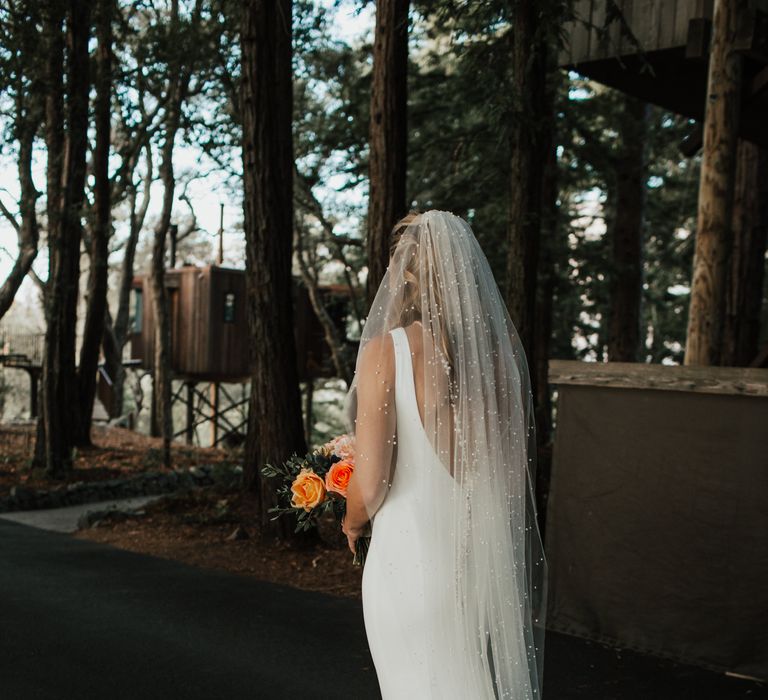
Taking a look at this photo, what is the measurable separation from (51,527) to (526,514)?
977 cm

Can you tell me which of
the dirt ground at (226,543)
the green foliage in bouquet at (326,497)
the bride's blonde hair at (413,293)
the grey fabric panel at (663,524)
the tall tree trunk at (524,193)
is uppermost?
the tall tree trunk at (524,193)

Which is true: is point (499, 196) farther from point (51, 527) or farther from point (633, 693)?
point (633, 693)

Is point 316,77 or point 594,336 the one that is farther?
point 594,336

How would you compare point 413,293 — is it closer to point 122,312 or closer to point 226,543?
point 226,543

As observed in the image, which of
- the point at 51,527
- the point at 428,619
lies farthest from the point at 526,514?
the point at 51,527

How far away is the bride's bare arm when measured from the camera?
128 inches

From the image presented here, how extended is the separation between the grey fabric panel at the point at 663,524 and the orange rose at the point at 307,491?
3700 millimetres

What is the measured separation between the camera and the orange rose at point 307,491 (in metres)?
3.64

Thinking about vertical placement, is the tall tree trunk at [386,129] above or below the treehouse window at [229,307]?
above

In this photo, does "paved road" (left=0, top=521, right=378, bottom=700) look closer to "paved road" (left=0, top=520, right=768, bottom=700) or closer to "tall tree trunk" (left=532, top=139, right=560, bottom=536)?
"paved road" (left=0, top=520, right=768, bottom=700)

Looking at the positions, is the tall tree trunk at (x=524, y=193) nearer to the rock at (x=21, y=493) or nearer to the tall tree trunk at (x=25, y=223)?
the rock at (x=21, y=493)

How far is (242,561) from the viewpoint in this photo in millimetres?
9734

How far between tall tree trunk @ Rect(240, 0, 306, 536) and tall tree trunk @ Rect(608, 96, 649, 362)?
456 inches

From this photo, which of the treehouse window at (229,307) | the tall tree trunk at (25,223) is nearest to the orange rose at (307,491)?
the tall tree trunk at (25,223)
